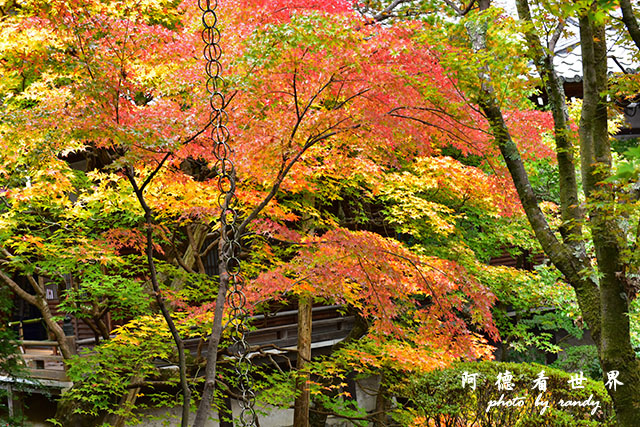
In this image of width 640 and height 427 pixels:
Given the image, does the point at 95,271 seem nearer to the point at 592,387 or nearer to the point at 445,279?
the point at 445,279

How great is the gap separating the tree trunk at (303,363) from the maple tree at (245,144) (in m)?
0.73

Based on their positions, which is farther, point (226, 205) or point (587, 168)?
point (587, 168)

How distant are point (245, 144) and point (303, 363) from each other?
15.7ft

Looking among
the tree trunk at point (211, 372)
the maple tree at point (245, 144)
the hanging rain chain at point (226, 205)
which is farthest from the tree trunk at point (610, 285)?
the tree trunk at point (211, 372)

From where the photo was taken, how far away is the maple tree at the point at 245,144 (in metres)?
6.89

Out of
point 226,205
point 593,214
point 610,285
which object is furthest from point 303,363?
point 593,214

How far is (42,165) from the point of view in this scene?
28.1ft

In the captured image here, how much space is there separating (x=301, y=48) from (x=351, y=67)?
683 mm

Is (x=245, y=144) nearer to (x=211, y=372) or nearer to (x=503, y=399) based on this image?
(x=211, y=372)

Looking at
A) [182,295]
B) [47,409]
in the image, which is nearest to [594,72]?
[182,295]

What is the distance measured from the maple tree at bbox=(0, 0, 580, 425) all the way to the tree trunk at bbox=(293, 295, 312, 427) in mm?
731

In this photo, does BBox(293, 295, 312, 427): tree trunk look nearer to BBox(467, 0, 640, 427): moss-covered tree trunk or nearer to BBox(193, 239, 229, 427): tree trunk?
BBox(193, 239, 229, 427): tree trunk

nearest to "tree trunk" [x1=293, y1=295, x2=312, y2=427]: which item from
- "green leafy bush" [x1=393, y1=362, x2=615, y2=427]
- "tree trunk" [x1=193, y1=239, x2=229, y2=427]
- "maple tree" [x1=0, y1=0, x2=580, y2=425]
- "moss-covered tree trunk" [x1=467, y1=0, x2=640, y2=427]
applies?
"maple tree" [x1=0, y1=0, x2=580, y2=425]

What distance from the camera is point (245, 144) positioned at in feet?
24.8
